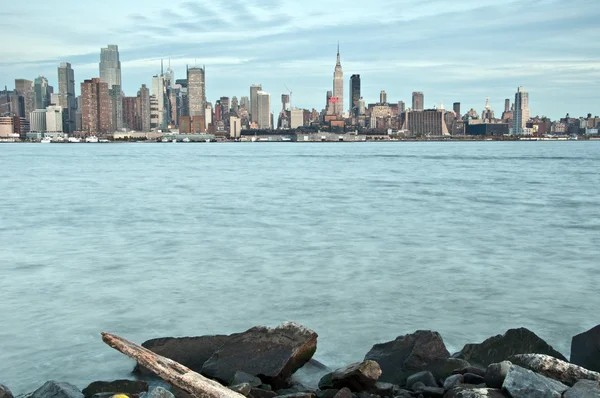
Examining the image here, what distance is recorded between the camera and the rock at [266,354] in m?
6.47

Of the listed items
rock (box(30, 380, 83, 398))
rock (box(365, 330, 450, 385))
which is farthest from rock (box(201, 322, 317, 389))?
rock (box(30, 380, 83, 398))

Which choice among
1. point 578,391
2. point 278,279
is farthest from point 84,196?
point 578,391

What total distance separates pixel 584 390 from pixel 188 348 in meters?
3.94

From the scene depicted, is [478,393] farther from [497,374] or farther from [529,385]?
[497,374]

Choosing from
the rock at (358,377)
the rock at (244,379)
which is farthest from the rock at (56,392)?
the rock at (358,377)

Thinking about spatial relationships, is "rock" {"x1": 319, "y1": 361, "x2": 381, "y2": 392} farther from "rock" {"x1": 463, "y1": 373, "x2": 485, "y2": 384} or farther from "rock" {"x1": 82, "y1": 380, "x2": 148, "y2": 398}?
"rock" {"x1": 82, "y1": 380, "x2": 148, "y2": 398}

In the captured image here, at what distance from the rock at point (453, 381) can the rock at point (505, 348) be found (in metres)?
0.76

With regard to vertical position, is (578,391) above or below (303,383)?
above

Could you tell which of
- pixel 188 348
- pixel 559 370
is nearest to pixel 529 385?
pixel 559 370

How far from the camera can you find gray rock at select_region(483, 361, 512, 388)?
5672 millimetres

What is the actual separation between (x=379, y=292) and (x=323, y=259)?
9.49 feet

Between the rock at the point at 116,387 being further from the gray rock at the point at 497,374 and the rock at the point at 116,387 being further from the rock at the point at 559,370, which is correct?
the rock at the point at 559,370

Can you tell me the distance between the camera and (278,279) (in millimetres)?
11242

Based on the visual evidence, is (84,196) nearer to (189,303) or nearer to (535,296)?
(189,303)
